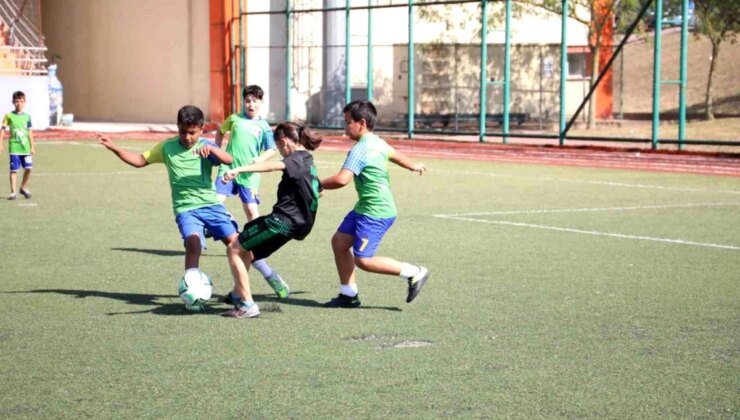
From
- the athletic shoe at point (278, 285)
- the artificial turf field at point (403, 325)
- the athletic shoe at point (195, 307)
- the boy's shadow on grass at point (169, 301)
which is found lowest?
the boy's shadow on grass at point (169, 301)

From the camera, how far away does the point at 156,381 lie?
6965mm

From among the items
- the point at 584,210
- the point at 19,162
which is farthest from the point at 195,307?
the point at 19,162

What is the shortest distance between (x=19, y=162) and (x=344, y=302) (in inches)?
414

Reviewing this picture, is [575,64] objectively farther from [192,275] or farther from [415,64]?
[192,275]

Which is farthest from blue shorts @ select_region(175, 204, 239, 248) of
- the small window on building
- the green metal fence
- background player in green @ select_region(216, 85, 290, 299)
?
the small window on building

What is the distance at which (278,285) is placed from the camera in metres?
9.84

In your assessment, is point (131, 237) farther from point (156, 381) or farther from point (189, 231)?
point (156, 381)

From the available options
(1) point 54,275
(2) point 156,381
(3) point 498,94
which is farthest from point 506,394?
(3) point 498,94

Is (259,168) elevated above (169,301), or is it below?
above

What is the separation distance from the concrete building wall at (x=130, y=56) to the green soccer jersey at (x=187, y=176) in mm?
33614

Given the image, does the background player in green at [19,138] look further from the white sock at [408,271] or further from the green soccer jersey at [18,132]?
the white sock at [408,271]

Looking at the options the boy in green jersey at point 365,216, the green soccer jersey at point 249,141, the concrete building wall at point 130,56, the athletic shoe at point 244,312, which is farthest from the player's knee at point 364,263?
the concrete building wall at point 130,56

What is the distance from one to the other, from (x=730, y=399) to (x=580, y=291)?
3662mm

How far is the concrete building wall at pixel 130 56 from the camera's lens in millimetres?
43875
